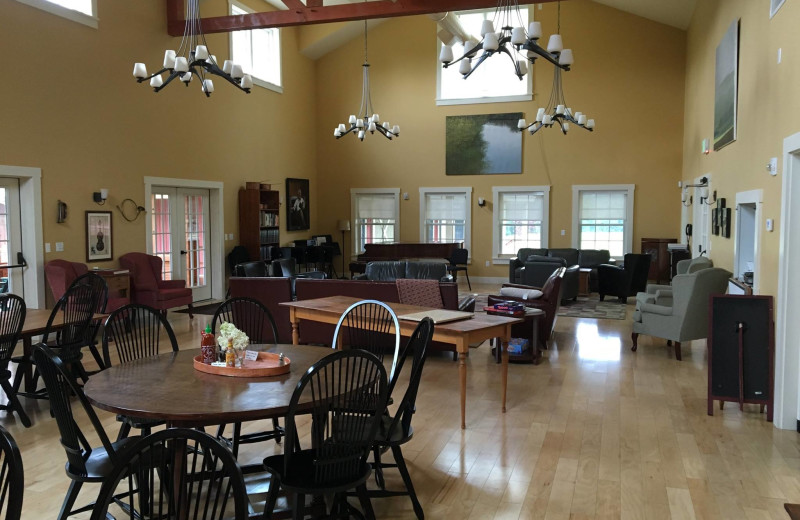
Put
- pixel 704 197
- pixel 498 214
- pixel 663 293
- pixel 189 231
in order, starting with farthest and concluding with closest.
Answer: pixel 498 214 < pixel 189 231 < pixel 704 197 < pixel 663 293

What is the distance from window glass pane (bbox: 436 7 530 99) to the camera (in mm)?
13625

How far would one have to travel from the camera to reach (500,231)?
14.0m

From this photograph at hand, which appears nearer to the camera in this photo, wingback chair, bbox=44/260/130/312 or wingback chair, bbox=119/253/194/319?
wingback chair, bbox=44/260/130/312

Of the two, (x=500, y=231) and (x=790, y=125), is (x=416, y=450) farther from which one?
(x=500, y=231)

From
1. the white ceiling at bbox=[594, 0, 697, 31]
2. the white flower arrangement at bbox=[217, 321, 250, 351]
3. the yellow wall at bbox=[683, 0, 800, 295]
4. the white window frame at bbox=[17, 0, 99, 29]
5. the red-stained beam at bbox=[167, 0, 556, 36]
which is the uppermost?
the white ceiling at bbox=[594, 0, 697, 31]

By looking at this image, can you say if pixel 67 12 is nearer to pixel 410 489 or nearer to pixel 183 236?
pixel 183 236

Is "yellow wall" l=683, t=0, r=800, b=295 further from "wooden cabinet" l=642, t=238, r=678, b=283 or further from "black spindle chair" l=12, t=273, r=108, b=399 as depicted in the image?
"black spindle chair" l=12, t=273, r=108, b=399

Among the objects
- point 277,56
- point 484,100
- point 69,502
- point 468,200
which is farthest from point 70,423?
point 484,100

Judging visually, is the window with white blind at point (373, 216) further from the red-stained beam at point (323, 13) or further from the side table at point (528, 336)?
the side table at point (528, 336)

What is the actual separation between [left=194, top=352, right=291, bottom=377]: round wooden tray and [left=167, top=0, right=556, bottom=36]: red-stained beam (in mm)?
6498

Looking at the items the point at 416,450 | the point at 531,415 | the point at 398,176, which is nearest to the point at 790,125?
the point at 531,415

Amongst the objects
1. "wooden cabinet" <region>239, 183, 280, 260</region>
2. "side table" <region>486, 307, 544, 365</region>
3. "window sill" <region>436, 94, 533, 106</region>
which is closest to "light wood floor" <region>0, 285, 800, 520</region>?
"side table" <region>486, 307, 544, 365</region>

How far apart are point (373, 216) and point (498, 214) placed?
9.54 feet

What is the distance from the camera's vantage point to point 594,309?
1022cm
